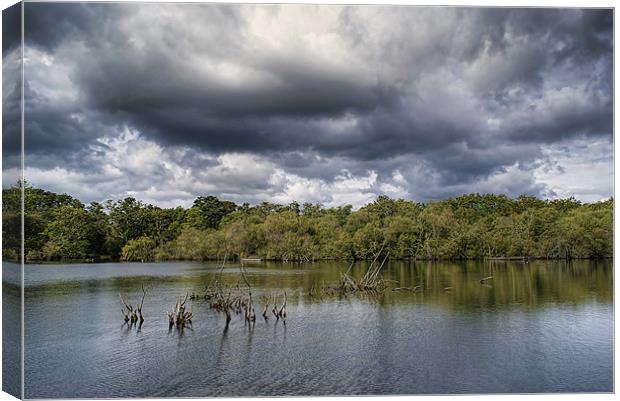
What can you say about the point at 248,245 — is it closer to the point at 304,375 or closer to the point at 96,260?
the point at 96,260

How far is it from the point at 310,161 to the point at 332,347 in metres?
22.0

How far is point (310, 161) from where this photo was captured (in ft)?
107

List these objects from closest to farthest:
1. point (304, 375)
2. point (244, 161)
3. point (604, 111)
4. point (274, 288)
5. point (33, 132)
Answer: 1. point (304, 375)
2. point (604, 111)
3. point (33, 132)
4. point (274, 288)
5. point (244, 161)

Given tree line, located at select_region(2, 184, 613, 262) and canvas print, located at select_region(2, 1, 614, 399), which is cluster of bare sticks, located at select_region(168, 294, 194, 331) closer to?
canvas print, located at select_region(2, 1, 614, 399)

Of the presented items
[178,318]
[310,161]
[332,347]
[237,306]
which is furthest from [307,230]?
[332,347]

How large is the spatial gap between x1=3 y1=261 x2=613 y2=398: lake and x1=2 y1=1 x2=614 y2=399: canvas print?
6 centimetres

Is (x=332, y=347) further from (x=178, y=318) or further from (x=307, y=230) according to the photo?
(x=307, y=230)

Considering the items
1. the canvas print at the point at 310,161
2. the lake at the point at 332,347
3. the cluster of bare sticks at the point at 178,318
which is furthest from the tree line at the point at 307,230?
the cluster of bare sticks at the point at 178,318

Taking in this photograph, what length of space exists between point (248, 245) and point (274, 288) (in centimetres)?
1961

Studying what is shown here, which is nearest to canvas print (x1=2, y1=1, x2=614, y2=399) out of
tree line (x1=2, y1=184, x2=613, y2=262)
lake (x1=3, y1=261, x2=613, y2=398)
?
lake (x1=3, y1=261, x2=613, y2=398)

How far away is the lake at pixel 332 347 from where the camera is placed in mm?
8836

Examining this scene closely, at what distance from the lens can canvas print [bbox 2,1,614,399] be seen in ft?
30.0

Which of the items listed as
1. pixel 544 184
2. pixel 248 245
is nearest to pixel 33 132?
pixel 248 245

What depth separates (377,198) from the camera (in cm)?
4241
